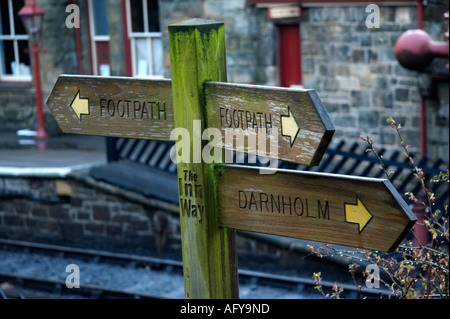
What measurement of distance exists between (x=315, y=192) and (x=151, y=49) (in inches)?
516

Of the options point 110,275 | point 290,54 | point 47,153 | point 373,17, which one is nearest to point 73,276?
point 110,275

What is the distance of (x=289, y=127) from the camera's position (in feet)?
9.91

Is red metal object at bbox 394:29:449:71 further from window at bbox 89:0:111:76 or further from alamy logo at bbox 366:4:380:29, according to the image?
window at bbox 89:0:111:76

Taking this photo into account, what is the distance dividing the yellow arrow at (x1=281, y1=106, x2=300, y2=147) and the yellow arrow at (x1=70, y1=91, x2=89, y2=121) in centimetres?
99

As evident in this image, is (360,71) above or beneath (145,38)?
A: beneath

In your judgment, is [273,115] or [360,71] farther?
[360,71]

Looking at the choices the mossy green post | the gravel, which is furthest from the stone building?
the mossy green post

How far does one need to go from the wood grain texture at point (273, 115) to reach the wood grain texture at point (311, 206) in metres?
0.11

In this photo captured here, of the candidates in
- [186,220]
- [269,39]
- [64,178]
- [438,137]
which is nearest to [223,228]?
[186,220]

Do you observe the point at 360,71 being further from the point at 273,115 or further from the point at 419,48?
the point at 273,115

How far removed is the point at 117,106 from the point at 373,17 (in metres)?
9.08

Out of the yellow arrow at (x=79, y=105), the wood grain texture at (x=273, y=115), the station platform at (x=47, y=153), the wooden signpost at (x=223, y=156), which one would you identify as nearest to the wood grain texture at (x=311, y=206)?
the wooden signpost at (x=223, y=156)

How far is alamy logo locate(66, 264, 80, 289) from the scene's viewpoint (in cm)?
1033
